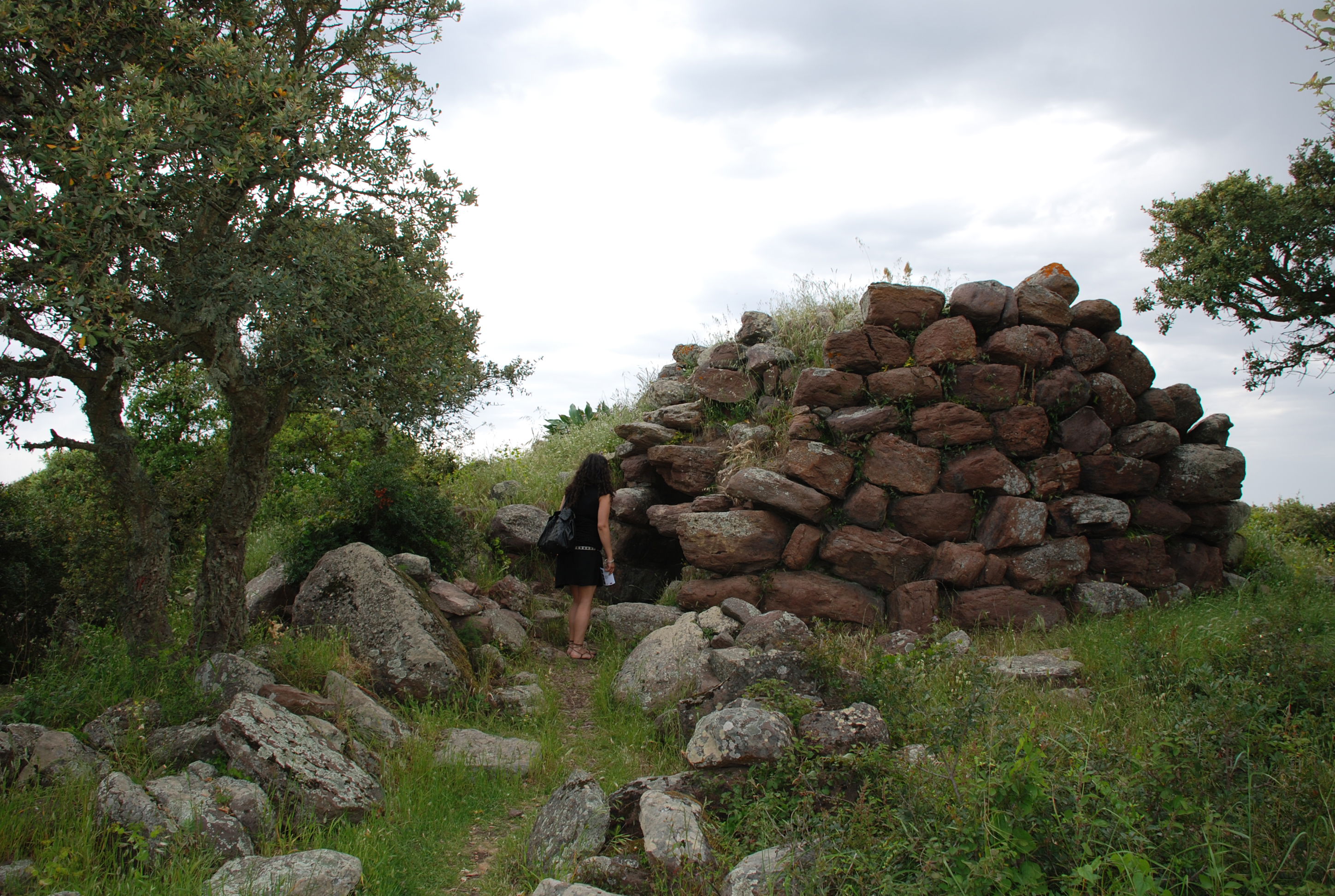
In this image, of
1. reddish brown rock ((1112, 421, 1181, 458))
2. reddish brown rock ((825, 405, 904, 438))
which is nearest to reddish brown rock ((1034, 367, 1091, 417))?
reddish brown rock ((1112, 421, 1181, 458))

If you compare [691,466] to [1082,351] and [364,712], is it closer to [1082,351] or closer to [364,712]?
[1082,351]

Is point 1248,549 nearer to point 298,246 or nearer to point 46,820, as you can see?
point 298,246

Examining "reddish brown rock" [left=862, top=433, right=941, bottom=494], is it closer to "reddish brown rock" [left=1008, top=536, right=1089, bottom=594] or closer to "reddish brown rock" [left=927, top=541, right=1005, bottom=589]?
"reddish brown rock" [left=927, top=541, right=1005, bottom=589]

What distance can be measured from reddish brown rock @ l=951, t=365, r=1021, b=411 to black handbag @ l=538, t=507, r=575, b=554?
5038 millimetres

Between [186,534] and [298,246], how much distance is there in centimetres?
565

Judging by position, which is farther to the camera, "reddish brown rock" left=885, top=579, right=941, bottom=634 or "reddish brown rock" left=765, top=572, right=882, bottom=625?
"reddish brown rock" left=765, top=572, right=882, bottom=625

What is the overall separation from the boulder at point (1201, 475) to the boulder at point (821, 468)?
4482 millimetres

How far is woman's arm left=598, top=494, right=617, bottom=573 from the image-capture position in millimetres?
10047

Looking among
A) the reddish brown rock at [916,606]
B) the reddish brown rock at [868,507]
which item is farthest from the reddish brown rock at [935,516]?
the reddish brown rock at [916,606]

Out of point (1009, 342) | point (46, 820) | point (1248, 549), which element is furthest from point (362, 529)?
point (1248, 549)

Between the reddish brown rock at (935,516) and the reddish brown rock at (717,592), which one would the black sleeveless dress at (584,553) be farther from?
the reddish brown rock at (935,516)

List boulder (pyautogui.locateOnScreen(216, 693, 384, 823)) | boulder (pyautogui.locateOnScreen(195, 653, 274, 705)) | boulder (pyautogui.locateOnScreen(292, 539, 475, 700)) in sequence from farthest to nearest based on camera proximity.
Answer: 1. boulder (pyautogui.locateOnScreen(292, 539, 475, 700))
2. boulder (pyautogui.locateOnScreen(195, 653, 274, 705))
3. boulder (pyautogui.locateOnScreen(216, 693, 384, 823))

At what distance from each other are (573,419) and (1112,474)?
11.1m

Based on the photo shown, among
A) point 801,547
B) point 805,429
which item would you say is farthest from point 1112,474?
point 801,547
